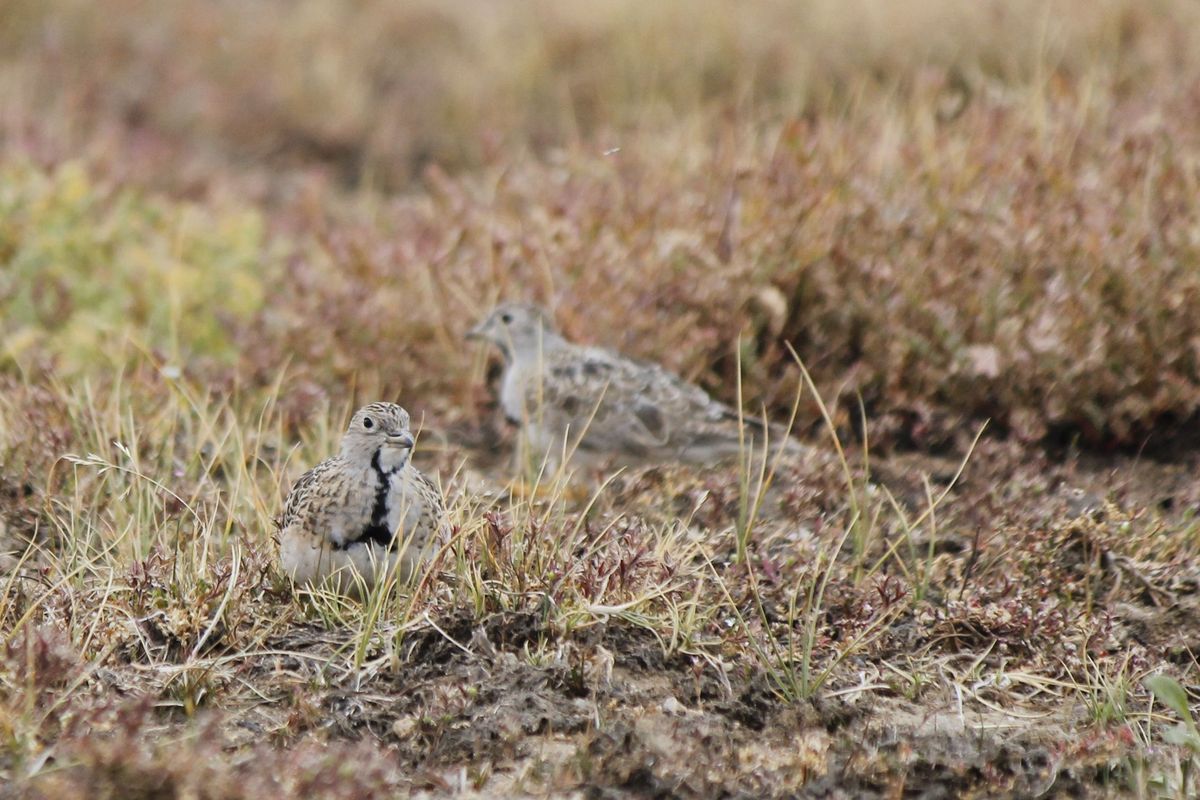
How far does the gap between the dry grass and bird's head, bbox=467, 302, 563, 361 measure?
358 millimetres

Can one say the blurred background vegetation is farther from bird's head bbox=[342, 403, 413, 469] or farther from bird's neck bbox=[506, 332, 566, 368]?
bird's head bbox=[342, 403, 413, 469]

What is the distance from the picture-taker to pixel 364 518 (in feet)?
15.0

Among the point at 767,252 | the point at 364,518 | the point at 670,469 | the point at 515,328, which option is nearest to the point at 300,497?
the point at 364,518

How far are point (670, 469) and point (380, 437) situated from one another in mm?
1627

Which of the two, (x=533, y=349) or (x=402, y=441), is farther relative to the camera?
(x=533, y=349)

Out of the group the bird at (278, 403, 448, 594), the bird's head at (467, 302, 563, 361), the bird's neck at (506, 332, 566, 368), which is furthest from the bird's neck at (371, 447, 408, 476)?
the bird's head at (467, 302, 563, 361)

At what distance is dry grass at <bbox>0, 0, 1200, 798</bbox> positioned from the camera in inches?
163

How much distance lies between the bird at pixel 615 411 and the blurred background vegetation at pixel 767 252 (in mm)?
416

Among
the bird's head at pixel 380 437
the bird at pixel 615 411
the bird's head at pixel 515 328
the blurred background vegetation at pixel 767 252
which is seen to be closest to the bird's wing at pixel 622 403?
the bird at pixel 615 411

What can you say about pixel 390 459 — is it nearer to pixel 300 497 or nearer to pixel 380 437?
pixel 380 437

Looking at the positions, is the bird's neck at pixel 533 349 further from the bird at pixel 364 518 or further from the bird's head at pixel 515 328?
the bird at pixel 364 518

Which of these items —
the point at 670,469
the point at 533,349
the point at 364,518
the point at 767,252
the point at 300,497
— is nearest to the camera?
the point at 364,518

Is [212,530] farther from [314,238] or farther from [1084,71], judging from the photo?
[1084,71]

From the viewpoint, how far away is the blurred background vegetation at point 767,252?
20.8ft
